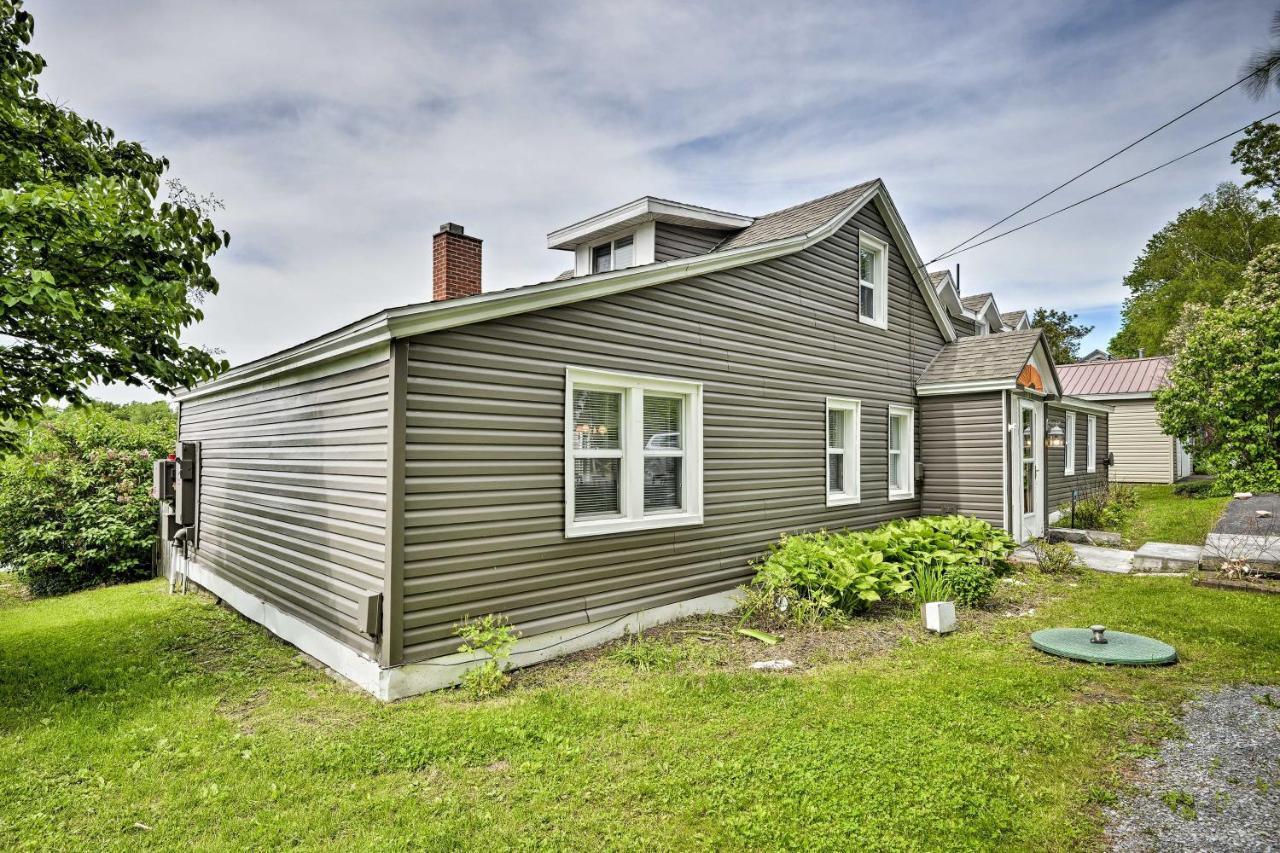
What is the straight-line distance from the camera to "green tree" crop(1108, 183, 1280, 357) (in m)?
32.5

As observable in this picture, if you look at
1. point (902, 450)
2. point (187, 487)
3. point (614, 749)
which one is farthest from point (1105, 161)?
point (187, 487)

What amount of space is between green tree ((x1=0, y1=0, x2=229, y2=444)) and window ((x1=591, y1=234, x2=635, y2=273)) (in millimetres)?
5863

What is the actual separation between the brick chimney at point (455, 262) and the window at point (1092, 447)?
15.8 m

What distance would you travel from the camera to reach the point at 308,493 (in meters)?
6.37

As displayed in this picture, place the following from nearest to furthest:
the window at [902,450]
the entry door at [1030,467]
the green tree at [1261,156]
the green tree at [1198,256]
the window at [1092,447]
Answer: the window at [902,450] < the entry door at [1030,467] < the window at [1092,447] < the green tree at [1261,156] < the green tree at [1198,256]

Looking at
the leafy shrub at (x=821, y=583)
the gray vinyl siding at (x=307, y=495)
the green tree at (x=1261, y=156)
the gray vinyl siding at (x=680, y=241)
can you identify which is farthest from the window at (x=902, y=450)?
the green tree at (x=1261, y=156)

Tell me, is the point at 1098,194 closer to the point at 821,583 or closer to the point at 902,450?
the point at 902,450

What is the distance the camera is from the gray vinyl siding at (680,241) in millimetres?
10117

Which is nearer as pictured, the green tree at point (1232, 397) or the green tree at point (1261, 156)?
the green tree at point (1232, 397)

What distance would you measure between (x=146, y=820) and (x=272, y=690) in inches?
80.7

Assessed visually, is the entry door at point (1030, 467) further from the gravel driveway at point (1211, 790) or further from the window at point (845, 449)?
the gravel driveway at point (1211, 790)

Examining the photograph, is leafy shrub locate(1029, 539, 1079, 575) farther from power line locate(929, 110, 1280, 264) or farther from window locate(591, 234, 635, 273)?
window locate(591, 234, 635, 273)

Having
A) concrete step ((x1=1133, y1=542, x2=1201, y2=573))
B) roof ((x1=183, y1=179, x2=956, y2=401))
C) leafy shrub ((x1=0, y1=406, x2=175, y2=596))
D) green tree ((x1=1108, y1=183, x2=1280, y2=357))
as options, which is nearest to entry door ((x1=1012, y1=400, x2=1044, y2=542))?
A: concrete step ((x1=1133, y1=542, x2=1201, y2=573))

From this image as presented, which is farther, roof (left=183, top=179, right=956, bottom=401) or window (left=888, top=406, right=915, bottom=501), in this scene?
window (left=888, top=406, right=915, bottom=501)
